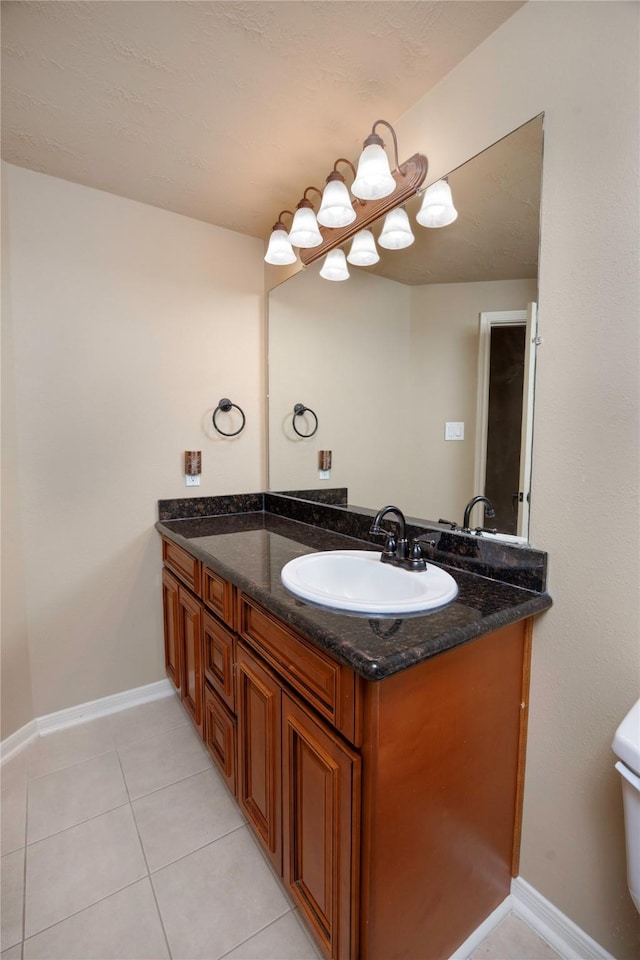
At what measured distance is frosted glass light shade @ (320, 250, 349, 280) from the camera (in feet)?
5.78

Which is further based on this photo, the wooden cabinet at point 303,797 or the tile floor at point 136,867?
the tile floor at point 136,867

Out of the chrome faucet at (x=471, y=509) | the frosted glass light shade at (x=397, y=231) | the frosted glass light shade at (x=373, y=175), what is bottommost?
the chrome faucet at (x=471, y=509)

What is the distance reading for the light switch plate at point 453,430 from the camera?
1355 millimetres

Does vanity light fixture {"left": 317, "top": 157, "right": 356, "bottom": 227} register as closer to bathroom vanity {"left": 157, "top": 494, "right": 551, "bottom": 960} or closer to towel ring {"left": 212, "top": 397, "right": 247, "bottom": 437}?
towel ring {"left": 212, "top": 397, "right": 247, "bottom": 437}

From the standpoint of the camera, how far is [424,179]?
1.35 metres

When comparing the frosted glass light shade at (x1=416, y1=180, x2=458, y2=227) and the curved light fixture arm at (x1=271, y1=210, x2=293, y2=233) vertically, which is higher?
the curved light fixture arm at (x1=271, y1=210, x2=293, y2=233)

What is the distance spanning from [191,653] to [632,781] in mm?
1449

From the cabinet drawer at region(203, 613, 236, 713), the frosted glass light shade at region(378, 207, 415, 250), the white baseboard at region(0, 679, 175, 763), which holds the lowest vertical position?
the white baseboard at region(0, 679, 175, 763)

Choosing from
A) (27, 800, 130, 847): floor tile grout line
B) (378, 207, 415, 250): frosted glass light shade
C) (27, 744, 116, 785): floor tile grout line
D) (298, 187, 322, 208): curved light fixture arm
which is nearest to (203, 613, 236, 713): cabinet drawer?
(27, 800, 130, 847): floor tile grout line

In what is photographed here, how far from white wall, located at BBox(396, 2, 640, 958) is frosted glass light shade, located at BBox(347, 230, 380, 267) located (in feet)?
1.71

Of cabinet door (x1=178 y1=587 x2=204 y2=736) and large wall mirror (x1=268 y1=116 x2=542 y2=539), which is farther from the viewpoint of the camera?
cabinet door (x1=178 y1=587 x2=204 y2=736)

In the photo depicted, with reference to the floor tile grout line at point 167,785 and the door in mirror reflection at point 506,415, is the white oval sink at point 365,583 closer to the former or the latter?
the door in mirror reflection at point 506,415

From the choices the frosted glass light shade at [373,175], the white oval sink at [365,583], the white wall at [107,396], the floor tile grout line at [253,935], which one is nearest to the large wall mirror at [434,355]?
the frosted glass light shade at [373,175]

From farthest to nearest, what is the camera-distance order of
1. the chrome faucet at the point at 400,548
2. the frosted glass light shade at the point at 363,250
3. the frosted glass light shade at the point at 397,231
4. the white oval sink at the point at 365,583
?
the frosted glass light shade at the point at 363,250 → the frosted glass light shade at the point at 397,231 → the chrome faucet at the point at 400,548 → the white oval sink at the point at 365,583
